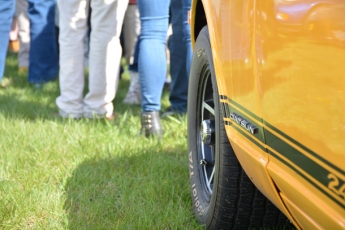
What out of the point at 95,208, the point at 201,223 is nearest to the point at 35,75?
the point at 95,208

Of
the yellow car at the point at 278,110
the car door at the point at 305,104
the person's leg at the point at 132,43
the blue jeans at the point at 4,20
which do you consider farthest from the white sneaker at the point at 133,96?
the car door at the point at 305,104

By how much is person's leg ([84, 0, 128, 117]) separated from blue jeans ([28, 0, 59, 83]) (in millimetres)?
1718

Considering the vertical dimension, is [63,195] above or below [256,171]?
below

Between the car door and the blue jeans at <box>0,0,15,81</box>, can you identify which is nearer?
the car door

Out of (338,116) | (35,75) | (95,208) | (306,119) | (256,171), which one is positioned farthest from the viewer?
(35,75)

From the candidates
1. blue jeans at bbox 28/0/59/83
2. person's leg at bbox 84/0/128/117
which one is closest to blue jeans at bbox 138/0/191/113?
person's leg at bbox 84/0/128/117

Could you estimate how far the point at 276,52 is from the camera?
1.42m

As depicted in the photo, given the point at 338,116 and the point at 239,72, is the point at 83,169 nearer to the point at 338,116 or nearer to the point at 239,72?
the point at 239,72

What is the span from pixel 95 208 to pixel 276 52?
1.46 m

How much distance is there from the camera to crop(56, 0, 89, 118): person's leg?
436 centimetres

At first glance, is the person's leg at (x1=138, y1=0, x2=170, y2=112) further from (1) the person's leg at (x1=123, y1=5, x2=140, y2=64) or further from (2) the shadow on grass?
(1) the person's leg at (x1=123, y1=5, x2=140, y2=64)

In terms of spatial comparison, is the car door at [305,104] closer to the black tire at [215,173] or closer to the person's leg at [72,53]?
the black tire at [215,173]

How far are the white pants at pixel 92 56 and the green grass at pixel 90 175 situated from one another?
0.64ft

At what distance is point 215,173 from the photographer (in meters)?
2.09
